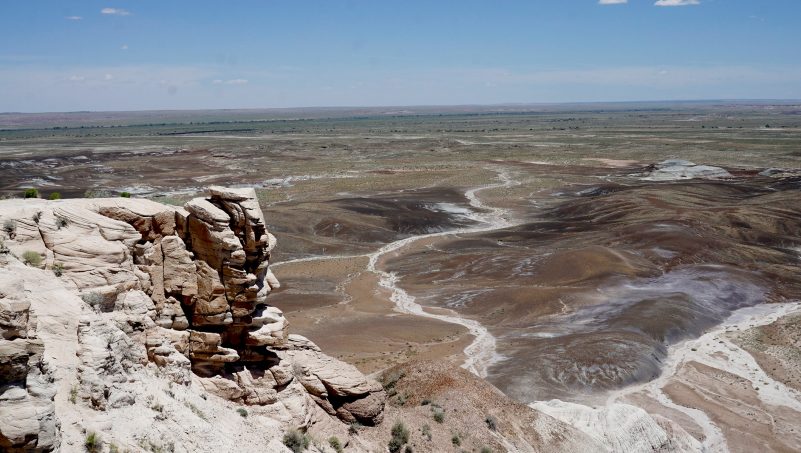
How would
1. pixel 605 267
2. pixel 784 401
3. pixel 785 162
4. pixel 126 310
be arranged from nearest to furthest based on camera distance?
1. pixel 126 310
2. pixel 784 401
3. pixel 605 267
4. pixel 785 162

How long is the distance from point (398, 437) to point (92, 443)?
25.6 feet

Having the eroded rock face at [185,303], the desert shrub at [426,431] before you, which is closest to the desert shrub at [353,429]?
the eroded rock face at [185,303]

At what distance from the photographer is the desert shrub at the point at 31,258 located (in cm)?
1059

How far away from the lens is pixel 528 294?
1535 inches

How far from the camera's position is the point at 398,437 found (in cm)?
1510

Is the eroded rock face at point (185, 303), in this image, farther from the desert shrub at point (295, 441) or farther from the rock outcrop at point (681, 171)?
the rock outcrop at point (681, 171)

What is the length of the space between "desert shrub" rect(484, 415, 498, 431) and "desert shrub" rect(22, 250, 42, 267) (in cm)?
1110

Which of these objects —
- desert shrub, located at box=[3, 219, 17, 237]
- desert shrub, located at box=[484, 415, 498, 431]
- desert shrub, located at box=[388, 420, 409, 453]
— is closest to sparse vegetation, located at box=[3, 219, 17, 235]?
desert shrub, located at box=[3, 219, 17, 237]

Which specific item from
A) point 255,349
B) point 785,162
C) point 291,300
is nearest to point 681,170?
point 785,162

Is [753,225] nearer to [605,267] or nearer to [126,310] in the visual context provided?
[605,267]

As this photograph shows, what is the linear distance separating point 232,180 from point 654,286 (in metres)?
66.3

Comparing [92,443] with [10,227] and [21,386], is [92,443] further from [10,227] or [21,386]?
[10,227]

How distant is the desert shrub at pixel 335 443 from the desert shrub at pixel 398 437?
155cm

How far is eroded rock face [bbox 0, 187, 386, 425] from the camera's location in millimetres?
10852
